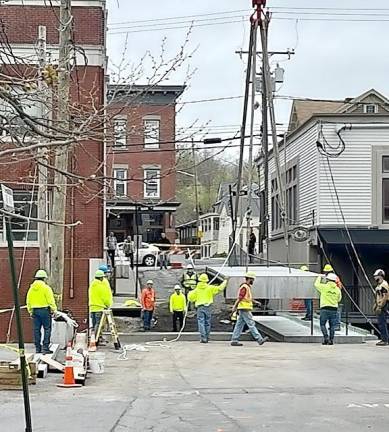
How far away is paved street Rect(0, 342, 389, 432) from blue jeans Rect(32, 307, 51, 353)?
1.40 meters

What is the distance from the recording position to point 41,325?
18.7m

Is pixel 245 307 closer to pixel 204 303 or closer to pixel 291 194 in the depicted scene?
pixel 204 303

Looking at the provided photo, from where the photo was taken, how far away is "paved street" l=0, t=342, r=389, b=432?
37.3 ft

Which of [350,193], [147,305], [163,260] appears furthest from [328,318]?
[163,260]

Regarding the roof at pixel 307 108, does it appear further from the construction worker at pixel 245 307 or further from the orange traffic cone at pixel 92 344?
the orange traffic cone at pixel 92 344

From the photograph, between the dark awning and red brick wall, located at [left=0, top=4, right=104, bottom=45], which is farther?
the dark awning

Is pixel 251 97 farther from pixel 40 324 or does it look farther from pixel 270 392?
pixel 270 392

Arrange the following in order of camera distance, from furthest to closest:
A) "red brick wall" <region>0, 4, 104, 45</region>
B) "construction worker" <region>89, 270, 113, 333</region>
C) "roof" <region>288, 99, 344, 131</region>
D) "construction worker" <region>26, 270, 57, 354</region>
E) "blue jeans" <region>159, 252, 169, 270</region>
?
"blue jeans" <region>159, 252, 169, 270</region> < "roof" <region>288, 99, 344, 131</region> < "red brick wall" <region>0, 4, 104, 45</region> < "construction worker" <region>89, 270, 113, 333</region> < "construction worker" <region>26, 270, 57, 354</region>

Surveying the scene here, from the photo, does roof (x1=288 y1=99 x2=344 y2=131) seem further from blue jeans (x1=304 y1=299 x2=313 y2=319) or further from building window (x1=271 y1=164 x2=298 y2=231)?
blue jeans (x1=304 y1=299 x2=313 y2=319)

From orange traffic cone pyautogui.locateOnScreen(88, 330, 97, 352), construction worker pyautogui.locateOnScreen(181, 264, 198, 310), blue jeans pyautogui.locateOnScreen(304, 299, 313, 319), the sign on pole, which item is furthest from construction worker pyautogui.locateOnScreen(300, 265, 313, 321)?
the sign on pole

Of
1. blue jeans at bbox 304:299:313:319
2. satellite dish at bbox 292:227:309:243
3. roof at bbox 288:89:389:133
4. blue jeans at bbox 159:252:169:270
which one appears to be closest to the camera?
blue jeans at bbox 304:299:313:319

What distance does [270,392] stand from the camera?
1437cm

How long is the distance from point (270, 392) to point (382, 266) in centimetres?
2186

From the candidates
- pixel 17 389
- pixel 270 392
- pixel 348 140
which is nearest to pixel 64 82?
pixel 17 389
